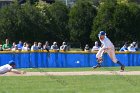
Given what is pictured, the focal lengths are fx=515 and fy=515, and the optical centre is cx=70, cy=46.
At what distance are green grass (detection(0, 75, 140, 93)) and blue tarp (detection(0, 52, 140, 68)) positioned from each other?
1252cm

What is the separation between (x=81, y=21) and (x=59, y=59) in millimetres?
24203

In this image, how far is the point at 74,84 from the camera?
16031mm

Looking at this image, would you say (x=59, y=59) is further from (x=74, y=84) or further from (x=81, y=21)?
(x=81, y=21)

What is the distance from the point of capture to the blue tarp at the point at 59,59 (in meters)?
31.2

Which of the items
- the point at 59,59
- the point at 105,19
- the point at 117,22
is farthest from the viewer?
the point at 105,19

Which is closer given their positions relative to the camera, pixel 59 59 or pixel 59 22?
pixel 59 59

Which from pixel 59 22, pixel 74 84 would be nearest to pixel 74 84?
pixel 74 84

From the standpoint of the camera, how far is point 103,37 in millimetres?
21656

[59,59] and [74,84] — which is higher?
[59,59]

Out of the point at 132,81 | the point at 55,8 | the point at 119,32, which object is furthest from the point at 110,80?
the point at 55,8

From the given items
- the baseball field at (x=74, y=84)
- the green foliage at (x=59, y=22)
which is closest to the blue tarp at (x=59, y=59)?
the baseball field at (x=74, y=84)

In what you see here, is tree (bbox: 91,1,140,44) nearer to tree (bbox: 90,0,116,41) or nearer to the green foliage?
tree (bbox: 90,0,116,41)

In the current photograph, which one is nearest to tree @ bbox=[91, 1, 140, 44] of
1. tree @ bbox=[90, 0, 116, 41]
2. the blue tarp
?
tree @ bbox=[90, 0, 116, 41]

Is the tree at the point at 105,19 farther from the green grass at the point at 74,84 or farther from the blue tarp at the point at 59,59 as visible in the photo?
the green grass at the point at 74,84
